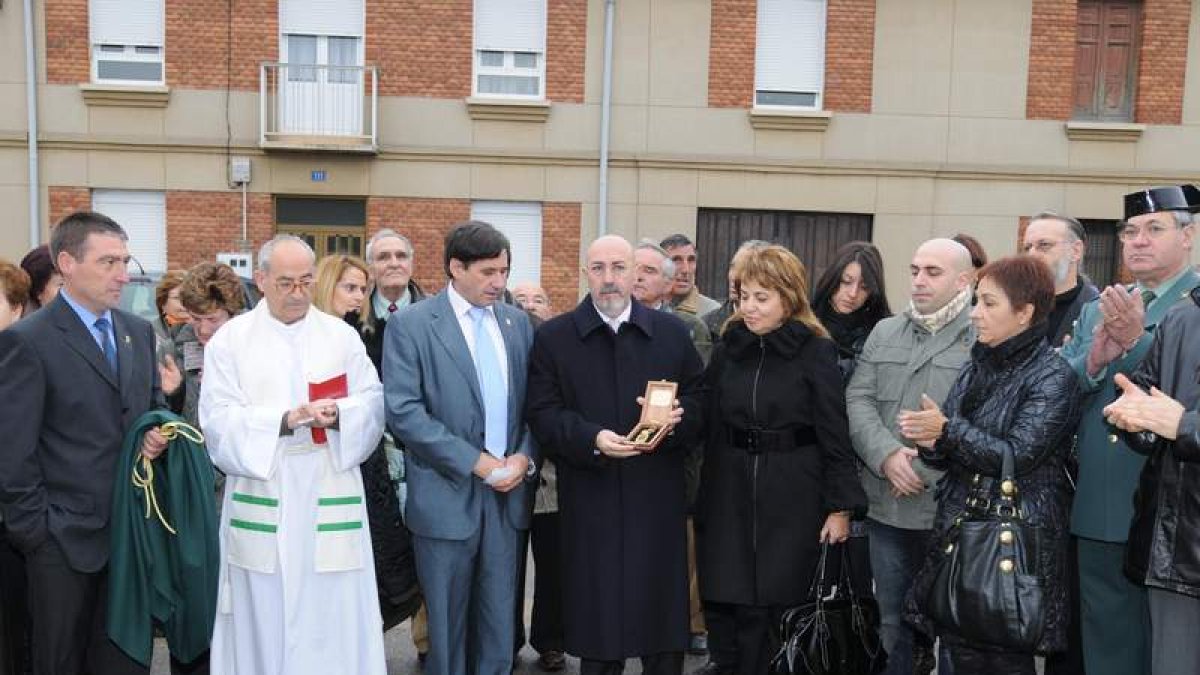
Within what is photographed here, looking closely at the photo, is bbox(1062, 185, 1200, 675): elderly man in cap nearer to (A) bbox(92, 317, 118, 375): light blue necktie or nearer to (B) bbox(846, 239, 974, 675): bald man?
(B) bbox(846, 239, 974, 675): bald man

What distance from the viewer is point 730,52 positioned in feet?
51.0

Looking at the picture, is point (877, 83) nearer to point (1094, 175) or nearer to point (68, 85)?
point (1094, 175)

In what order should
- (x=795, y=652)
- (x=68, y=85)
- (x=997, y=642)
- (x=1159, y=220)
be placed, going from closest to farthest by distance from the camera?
(x=997, y=642) → (x=1159, y=220) → (x=795, y=652) → (x=68, y=85)

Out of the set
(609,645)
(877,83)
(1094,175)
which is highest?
(877,83)

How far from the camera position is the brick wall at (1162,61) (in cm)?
1598

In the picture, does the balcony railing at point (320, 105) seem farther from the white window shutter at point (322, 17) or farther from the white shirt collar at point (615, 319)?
the white shirt collar at point (615, 319)

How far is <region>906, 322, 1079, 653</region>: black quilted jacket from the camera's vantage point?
372cm

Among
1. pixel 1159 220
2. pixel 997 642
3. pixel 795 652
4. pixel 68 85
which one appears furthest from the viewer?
pixel 68 85

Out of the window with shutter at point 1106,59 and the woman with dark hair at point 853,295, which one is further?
the window with shutter at point 1106,59

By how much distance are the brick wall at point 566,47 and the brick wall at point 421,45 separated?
1243 mm

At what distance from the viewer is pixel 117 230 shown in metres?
4.12

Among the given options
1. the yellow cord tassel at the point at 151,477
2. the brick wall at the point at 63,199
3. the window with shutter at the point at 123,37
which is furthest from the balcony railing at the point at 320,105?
the yellow cord tassel at the point at 151,477

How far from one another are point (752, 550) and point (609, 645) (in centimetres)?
75

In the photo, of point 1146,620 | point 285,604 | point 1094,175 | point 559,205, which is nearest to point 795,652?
point 1146,620
